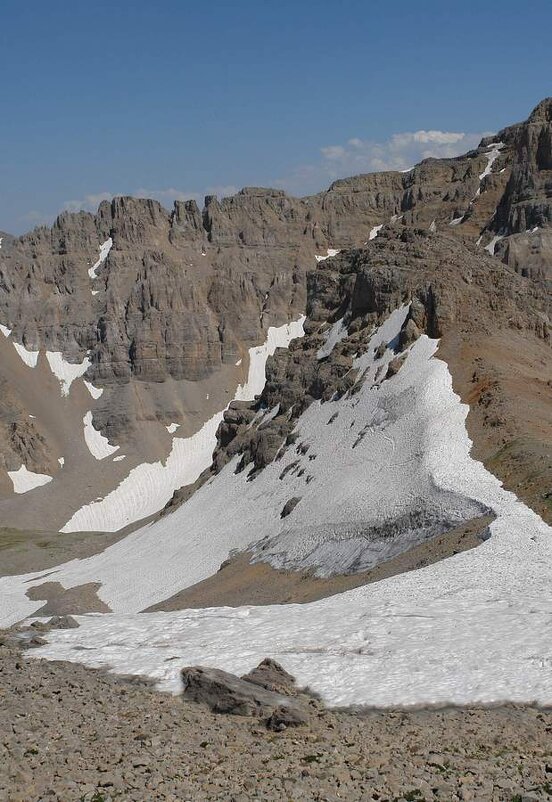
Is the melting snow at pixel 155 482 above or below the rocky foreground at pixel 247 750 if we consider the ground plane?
below

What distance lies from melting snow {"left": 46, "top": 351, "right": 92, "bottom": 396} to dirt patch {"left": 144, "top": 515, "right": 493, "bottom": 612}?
126 metres

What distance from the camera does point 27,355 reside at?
174 metres

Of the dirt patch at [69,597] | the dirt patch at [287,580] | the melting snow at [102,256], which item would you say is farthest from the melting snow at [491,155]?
the dirt patch at [287,580]

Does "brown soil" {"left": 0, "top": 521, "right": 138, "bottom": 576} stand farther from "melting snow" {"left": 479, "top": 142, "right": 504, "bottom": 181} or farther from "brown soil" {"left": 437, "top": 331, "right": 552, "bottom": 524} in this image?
"melting snow" {"left": 479, "top": 142, "right": 504, "bottom": 181}

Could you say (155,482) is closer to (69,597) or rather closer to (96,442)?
(96,442)

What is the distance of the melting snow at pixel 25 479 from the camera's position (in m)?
143

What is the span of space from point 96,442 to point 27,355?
91.7ft

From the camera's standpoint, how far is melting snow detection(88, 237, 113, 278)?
190m

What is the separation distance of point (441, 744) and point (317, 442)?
148ft

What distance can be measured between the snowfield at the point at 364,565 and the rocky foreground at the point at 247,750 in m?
1.28

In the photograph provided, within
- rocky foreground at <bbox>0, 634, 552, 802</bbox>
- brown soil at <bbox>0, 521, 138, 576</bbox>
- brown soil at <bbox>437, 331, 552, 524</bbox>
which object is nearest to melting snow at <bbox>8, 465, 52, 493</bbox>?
brown soil at <bbox>0, 521, 138, 576</bbox>

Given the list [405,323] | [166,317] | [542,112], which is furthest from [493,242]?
[405,323]

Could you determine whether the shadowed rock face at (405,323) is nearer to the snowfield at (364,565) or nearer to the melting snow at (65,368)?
the snowfield at (364,565)

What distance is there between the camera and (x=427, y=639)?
21188 mm
